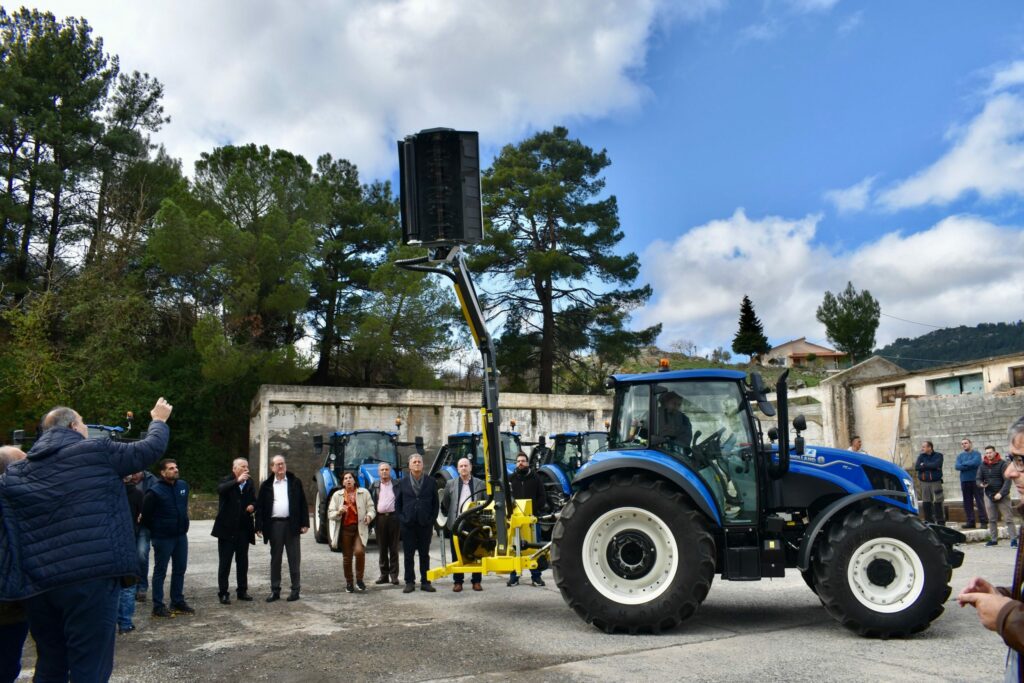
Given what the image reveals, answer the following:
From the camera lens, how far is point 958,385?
78.6 ft

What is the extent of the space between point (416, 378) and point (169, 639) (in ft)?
75.9

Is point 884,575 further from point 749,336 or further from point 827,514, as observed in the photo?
point 749,336

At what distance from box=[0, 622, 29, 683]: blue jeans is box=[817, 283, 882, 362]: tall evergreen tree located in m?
66.5

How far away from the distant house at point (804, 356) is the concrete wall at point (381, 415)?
2119 centimetres

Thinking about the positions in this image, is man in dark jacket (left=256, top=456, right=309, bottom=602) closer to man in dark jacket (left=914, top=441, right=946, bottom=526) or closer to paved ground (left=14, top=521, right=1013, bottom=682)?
paved ground (left=14, top=521, right=1013, bottom=682)

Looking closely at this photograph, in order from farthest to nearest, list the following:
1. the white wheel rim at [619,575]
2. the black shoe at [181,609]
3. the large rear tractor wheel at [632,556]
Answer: the black shoe at [181,609], the white wheel rim at [619,575], the large rear tractor wheel at [632,556]

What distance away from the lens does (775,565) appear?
6.97 metres

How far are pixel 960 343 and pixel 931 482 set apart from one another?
84.2 m

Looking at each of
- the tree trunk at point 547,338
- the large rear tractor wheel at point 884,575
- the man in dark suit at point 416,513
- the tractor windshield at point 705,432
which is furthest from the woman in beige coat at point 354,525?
the tree trunk at point 547,338

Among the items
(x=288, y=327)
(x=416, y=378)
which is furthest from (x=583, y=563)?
(x=288, y=327)

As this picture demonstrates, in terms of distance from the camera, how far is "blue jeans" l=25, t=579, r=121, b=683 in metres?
3.82

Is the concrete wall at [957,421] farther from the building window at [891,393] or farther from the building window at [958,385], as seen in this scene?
the building window at [958,385]

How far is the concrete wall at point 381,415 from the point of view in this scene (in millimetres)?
25703

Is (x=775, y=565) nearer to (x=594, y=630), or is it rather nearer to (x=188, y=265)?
(x=594, y=630)
